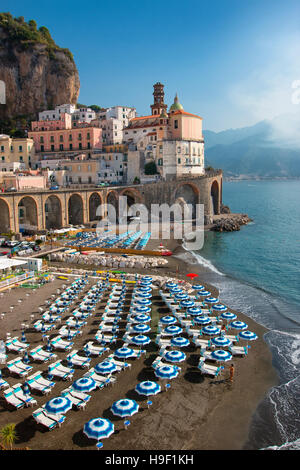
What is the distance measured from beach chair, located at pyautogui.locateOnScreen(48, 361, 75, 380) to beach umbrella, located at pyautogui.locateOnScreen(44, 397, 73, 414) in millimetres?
3053

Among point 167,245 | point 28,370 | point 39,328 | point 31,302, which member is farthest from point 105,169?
point 28,370

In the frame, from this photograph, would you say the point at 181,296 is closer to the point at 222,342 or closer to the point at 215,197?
the point at 222,342

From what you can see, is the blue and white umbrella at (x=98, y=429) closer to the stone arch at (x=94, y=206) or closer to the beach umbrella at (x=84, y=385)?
the beach umbrella at (x=84, y=385)

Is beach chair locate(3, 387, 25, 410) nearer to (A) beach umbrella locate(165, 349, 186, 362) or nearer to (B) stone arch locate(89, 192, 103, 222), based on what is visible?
(A) beach umbrella locate(165, 349, 186, 362)

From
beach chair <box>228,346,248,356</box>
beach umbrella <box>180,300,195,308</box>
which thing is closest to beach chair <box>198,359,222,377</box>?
beach chair <box>228,346,248,356</box>

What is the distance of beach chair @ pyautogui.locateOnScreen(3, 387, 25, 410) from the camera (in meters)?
17.5

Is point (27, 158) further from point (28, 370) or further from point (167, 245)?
point (28, 370)

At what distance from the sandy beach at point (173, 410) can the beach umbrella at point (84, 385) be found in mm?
693

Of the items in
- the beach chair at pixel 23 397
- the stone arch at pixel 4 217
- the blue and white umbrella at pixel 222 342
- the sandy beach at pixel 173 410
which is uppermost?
the stone arch at pixel 4 217

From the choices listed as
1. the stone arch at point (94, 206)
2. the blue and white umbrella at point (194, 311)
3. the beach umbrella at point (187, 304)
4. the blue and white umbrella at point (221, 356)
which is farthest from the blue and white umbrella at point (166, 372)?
the stone arch at point (94, 206)

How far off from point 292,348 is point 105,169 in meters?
68.2

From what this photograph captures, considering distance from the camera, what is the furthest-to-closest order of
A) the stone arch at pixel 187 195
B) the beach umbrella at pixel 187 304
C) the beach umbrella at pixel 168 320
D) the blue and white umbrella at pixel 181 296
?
the stone arch at pixel 187 195, the blue and white umbrella at pixel 181 296, the beach umbrella at pixel 187 304, the beach umbrella at pixel 168 320

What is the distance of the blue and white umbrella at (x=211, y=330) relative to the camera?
25.7 metres

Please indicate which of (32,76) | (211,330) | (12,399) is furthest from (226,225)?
(32,76)
